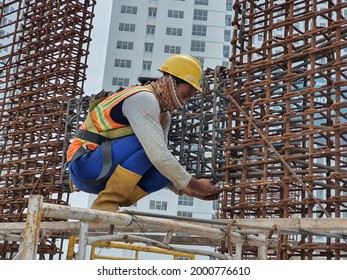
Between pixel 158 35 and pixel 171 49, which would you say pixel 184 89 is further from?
pixel 158 35

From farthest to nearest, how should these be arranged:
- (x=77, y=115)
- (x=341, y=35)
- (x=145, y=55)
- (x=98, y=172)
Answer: (x=145, y=55) → (x=77, y=115) → (x=341, y=35) → (x=98, y=172)

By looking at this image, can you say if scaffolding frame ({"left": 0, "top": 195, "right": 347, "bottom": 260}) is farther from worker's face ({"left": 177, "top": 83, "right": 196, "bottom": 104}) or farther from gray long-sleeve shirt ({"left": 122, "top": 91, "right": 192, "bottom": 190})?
worker's face ({"left": 177, "top": 83, "right": 196, "bottom": 104})

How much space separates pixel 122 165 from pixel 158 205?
37757mm

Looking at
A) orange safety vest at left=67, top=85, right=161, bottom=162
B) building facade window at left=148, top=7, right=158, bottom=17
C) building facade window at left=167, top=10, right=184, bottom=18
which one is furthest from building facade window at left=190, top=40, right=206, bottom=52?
orange safety vest at left=67, top=85, right=161, bottom=162

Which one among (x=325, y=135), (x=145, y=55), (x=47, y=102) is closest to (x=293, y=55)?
(x=325, y=135)

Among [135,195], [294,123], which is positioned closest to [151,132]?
[135,195]

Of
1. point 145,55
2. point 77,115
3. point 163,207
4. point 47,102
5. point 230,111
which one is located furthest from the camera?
point 145,55

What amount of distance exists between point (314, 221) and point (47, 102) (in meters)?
8.98

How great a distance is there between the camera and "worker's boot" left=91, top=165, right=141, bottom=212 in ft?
11.9

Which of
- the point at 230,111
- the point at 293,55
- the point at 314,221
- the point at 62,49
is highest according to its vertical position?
the point at 62,49

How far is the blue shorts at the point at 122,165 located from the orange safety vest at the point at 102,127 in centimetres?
6
